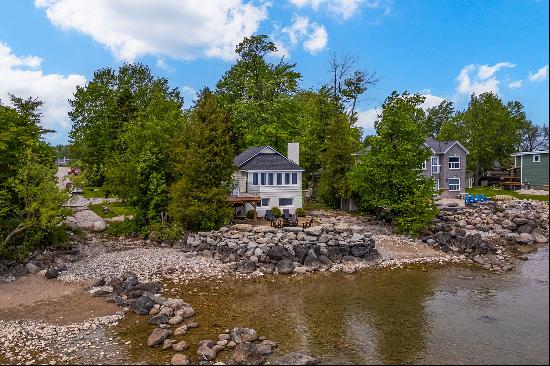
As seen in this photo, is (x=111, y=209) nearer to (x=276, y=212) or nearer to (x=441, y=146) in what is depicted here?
(x=276, y=212)

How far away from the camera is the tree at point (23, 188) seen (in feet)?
77.4

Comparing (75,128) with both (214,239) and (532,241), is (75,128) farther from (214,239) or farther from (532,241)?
(532,241)

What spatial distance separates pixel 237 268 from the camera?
84.7 feet

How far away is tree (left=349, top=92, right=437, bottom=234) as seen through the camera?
33500 millimetres

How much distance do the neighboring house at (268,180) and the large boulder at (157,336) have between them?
2160 centimetres

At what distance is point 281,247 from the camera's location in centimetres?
2739

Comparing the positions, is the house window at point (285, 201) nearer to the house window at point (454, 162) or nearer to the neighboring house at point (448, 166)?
the neighboring house at point (448, 166)

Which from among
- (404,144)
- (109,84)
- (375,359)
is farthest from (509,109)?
(375,359)

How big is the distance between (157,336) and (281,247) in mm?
12731

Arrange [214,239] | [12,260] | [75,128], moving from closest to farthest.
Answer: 1. [12,260]
2. [214,239]
3. [75,128]

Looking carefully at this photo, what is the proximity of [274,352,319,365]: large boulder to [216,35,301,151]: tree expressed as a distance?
32.7 metres

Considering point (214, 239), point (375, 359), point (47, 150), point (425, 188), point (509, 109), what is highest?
point (509, 109)

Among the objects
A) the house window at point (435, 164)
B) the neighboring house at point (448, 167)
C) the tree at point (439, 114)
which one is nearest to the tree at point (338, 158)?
the house window at point (435, 164)

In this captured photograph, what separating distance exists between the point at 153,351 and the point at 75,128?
47.6m
